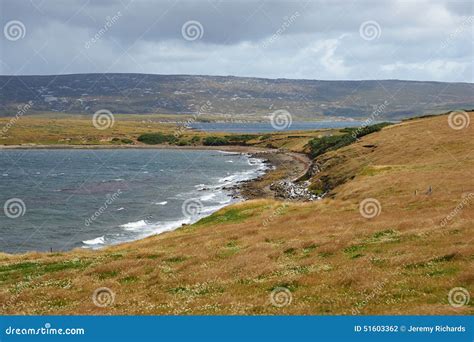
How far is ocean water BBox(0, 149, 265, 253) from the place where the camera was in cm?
7006

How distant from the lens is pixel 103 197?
337ft

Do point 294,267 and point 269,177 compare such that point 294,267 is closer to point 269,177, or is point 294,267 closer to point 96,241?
point 96,241

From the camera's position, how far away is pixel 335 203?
52938 millimetres

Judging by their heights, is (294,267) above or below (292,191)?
below

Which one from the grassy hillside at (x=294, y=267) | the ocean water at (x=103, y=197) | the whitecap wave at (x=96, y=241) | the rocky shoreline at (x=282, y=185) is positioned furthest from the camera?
the rocky shoreline at (x=282, y=185)

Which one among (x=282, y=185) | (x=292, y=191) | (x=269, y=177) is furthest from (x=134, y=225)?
(x=269, y=177)

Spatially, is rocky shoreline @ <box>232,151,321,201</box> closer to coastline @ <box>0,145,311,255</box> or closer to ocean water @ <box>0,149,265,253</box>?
coastline @ <box>0,145,311,255</box>

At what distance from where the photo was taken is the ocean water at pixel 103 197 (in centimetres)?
7006

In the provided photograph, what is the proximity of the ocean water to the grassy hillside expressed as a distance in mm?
26366

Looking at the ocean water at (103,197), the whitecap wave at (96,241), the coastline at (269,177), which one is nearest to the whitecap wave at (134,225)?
the ocean water at (103,197)

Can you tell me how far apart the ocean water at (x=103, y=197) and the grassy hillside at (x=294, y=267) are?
26.4 metres

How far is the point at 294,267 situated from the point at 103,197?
3275 inches

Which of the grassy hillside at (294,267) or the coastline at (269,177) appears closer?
the grassy hillside at (294,267)

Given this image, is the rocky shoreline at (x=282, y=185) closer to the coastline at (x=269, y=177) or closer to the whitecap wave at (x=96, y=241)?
the coastline at (x=269, y=177)
